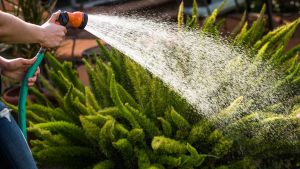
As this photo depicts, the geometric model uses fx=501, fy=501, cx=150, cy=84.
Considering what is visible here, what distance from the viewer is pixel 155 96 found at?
7.72 feet

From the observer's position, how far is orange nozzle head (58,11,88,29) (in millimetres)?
1762

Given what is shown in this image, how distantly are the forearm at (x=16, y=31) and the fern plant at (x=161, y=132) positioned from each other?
1.70ft

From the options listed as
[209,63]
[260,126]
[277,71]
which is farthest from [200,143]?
[277,71]

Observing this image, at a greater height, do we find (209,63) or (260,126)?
(209,63)

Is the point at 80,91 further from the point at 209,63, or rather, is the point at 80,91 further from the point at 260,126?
the point at 260,126

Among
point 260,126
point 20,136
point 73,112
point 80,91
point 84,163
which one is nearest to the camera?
point 20,136

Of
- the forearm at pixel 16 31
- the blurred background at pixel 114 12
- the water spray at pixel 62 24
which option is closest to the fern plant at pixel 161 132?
the water spray at pixel 62 24

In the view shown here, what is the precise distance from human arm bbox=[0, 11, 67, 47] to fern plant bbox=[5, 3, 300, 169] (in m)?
0.43

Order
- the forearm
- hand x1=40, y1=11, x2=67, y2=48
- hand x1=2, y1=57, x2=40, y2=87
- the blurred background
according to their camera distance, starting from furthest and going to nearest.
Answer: the blurred background, hand x1=2, y1=57, x2=40, y2=87, hand x1=40, y1=11, x2=67, y2=48, the forearm

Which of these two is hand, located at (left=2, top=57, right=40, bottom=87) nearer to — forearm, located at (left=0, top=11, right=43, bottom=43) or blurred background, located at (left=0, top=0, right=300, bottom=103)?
forearm, located at (left=0, top=11, right=43, bottom=43)

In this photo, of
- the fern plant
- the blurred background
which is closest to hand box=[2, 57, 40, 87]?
the fern plant

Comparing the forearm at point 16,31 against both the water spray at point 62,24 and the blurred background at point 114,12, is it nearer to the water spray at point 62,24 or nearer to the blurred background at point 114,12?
the water spray at point 62,24

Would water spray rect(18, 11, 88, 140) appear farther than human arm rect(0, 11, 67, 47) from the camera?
Yes

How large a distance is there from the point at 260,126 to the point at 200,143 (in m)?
0.28
